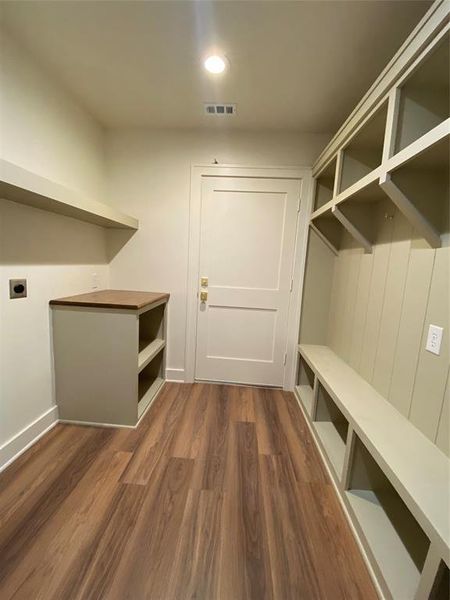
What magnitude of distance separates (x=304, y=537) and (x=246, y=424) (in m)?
0.85

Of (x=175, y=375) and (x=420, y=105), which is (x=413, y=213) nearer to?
(x=420, y=105)

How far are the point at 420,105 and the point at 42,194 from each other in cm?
182

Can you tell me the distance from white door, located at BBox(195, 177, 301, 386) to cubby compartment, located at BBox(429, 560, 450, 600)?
177 cm

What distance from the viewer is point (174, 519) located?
1.23 metres

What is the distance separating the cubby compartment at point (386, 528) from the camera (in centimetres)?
96

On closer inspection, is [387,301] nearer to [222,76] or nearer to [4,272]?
[222,76]

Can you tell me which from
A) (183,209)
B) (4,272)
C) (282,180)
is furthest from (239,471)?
(282,180)

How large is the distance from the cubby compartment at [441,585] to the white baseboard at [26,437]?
2049 mm

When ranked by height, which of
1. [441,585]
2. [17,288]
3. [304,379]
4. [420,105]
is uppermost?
Result: [420,105]

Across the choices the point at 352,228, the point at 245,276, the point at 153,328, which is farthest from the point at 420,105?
the point at 153,328

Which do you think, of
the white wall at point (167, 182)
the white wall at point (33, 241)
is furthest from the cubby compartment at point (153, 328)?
the white wall at point (33, 241)

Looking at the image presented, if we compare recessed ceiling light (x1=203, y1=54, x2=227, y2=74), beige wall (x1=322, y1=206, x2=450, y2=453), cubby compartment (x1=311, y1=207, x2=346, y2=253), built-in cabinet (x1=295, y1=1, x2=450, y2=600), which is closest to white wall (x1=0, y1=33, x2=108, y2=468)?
recessed ceiling light (x1=203, y1=54, x2=227, y2=74)

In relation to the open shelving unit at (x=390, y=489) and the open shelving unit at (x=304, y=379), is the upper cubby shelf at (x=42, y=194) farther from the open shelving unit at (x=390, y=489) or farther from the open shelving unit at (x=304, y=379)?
the open shelving unit at (x=304, y=379)

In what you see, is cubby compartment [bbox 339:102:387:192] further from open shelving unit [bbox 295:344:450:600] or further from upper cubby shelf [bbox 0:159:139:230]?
upper cubby shelf [bbox 0:159:139:230]
